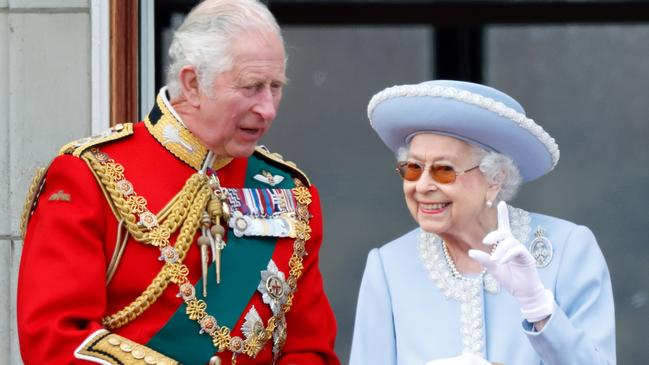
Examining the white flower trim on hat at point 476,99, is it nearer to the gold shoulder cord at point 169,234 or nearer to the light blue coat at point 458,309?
the light blue coat at point 458,309

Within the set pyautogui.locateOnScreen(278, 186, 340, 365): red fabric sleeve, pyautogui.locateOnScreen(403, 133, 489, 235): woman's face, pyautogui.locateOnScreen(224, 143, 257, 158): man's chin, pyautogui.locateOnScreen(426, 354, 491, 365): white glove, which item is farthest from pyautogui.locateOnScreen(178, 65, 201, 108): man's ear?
pyautogui.locateOnScreen(426, 354, 491, 365): white glove

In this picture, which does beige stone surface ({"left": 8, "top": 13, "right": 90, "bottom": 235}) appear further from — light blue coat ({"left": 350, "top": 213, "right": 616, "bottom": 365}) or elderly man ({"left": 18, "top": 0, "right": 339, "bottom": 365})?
light blue coat ({"left": 350, "top": 213, "right": 616, "bottom": 365})

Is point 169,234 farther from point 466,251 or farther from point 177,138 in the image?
point 466,251

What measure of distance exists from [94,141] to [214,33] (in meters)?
0.39

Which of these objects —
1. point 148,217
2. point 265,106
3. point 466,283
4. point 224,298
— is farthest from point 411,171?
point 148,217

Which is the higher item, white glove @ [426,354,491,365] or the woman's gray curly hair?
the woman's gray curly hair

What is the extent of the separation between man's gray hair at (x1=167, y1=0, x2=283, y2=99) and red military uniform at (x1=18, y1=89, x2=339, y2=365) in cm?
17

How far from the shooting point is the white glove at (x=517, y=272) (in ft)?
13.0

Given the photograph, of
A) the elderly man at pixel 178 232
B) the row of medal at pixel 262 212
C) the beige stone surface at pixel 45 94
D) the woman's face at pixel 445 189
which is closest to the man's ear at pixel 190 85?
the elderly man at pixel 178 232

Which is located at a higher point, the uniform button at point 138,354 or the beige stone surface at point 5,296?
the beige stone surface at point 5,296

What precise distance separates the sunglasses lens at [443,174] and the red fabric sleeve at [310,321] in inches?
13.3

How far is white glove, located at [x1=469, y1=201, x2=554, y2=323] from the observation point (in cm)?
395

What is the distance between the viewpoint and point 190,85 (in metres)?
4.12

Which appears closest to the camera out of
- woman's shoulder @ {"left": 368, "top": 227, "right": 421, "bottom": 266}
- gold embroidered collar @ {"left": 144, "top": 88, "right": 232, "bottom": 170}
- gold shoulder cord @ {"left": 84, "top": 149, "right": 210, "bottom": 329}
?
gold shoulder cord @ {"left": 84, "top": 149, "right": 210, "bottom": 329}
